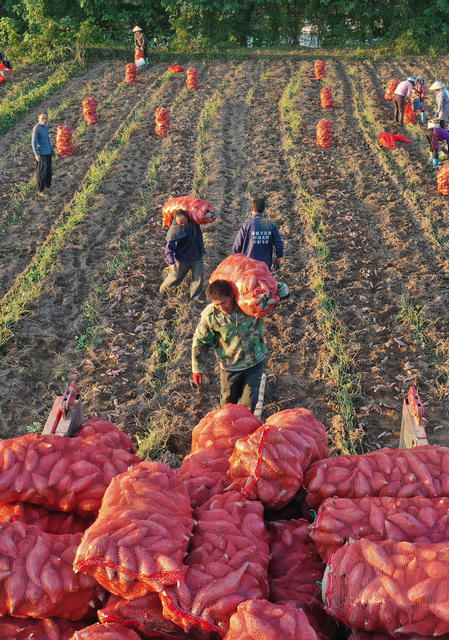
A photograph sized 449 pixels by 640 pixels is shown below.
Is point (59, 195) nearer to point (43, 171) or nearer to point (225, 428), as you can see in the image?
point (43, 171)

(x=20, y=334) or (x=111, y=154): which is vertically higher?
(x=111, y=154)

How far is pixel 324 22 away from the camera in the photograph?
26734mm

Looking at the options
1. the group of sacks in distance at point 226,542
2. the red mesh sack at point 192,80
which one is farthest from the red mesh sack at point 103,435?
the red mesh sack at point 192,80

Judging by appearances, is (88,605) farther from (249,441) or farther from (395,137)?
(395,137)

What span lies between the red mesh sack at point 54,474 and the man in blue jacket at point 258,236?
4.32 m

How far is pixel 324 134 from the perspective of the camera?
13508mm

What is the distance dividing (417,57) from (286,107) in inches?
366

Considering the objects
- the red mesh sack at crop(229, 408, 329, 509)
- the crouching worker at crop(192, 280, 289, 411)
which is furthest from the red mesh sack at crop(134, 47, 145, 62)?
the red mesh sack at crop(229, 408, 329, 509)

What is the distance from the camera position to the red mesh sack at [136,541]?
2.44 m

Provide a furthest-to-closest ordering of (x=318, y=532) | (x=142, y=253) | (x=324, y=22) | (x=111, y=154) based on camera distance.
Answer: (x=324, y=22) < (x=111, y=154) < (x=142, y=253) < (x=318, y=532)

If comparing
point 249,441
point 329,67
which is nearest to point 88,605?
point 249,441

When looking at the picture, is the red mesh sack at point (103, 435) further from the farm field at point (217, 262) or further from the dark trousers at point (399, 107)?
the dark trousers at point (399, 107)

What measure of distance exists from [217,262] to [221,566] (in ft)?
22.0

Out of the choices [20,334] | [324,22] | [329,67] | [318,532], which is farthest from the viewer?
[324,22]
